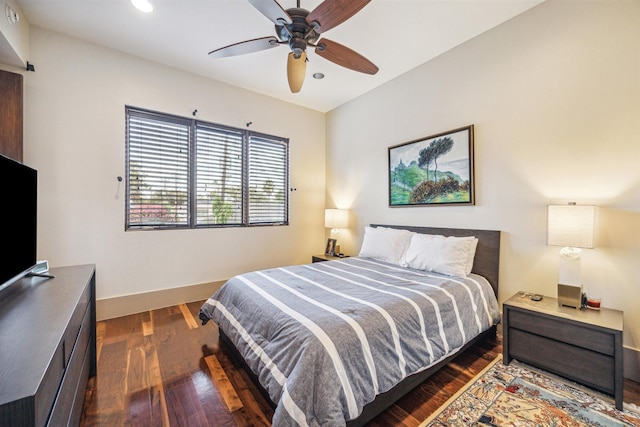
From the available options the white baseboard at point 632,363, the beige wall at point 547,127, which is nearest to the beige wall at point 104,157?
the beige wall at point 547,127

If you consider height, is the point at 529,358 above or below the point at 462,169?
below

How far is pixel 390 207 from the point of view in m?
3.64

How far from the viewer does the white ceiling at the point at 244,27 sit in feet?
7.53

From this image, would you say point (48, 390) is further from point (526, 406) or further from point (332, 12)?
point (526, 406)

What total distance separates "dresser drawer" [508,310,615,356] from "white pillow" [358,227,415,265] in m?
1.21

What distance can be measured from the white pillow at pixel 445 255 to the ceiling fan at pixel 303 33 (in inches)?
69.8

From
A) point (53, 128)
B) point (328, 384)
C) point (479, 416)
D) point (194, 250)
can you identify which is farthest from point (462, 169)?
point (53, 128)

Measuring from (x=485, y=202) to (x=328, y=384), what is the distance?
7.74 feet

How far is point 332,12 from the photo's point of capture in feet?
5.44

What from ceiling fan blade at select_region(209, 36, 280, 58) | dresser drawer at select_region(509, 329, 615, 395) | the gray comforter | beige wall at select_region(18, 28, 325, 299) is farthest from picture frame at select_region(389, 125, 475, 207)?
beige wall at select_region(18, 28, 325, 299)

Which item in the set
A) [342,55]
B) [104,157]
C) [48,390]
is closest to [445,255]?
[342,55]

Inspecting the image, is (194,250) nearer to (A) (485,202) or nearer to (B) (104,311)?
(B) (104,311)

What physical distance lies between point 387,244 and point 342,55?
2.05 metres

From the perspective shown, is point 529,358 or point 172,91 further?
point 172,91
